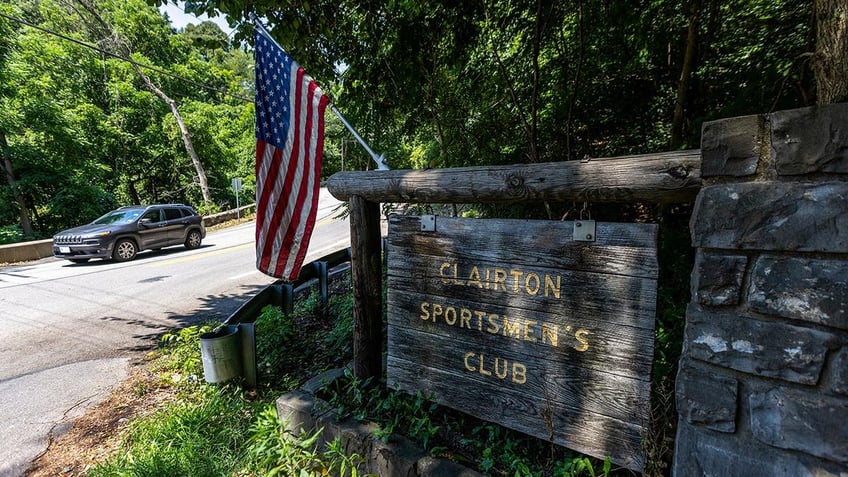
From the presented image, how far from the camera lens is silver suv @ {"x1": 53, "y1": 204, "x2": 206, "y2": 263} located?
9500 mm

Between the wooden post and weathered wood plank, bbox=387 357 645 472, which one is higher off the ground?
the wooden post

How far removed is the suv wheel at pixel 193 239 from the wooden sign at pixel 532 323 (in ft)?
40.3

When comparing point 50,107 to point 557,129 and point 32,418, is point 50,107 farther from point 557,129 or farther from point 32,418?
point 557,129

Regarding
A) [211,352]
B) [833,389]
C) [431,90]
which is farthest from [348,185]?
[431,90]

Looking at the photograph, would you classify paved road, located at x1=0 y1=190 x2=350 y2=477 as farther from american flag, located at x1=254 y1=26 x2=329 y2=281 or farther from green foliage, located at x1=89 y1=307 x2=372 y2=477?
american flag, located at x1=254 y1=26 x2=329 y2=281

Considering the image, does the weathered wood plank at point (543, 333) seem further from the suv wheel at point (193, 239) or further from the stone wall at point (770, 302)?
the suv wheel at point (193, 239)

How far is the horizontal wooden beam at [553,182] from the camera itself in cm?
144

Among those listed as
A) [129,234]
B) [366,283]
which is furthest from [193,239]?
[366,283]

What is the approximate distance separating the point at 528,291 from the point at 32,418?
13.7 ft

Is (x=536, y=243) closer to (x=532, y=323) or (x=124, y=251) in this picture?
(x=532, y=323)

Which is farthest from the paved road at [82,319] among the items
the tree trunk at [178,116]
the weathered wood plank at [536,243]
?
the tree trunk at [178,116]

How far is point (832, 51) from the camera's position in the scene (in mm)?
1675

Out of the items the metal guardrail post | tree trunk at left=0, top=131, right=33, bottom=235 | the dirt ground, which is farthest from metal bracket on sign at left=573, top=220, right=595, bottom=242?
tree trunk at left=0, top=131, right=33, bottom=235

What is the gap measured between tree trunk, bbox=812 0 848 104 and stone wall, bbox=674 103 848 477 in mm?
794
